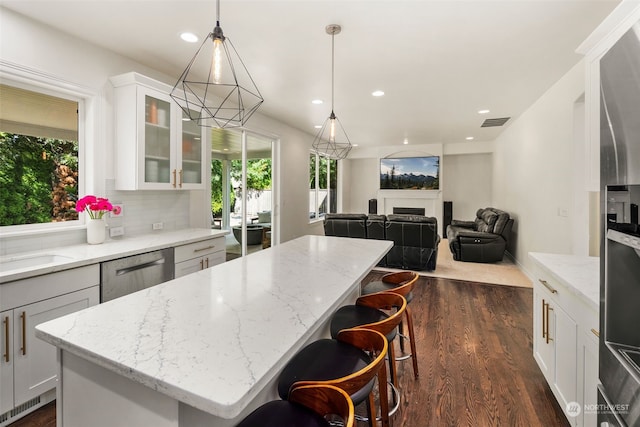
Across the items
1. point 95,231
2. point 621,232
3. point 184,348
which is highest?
point 621,232

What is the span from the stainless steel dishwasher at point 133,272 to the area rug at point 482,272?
3.59 metres

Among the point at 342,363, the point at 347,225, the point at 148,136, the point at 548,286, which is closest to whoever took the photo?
the point at 342,363

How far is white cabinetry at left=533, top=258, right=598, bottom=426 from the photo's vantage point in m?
1.40

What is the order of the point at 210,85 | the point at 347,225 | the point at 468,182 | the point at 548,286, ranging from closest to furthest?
the point at 548,286, the point at 210,85, the point at 347,225, the point at 468,182

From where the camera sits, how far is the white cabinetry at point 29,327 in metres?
1.69

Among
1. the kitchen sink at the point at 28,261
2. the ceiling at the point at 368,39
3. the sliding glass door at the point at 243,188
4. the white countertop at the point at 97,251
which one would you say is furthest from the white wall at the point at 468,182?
the kitchen sink at the point at 28,261

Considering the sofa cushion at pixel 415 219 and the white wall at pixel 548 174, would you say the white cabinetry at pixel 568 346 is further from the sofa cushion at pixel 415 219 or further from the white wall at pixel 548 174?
the sofa cushion at pixel 415 219

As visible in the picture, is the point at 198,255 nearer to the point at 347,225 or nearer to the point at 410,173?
the point at 347,225

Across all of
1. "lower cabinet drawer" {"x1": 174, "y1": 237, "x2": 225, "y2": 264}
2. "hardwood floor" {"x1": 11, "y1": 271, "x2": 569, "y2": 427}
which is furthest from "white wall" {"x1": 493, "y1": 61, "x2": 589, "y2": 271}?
"lower cabinet drawer" {"x1": 174, "y1": 237, "x2": 225, "y2": 264}

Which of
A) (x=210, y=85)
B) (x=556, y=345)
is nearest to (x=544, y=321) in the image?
(x=556, y=345)

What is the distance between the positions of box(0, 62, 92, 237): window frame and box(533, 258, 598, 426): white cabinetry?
3553 mm

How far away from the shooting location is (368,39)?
265 centimetres

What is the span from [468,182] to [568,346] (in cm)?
788

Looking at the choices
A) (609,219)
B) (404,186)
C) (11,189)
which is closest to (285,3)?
(609,219)
